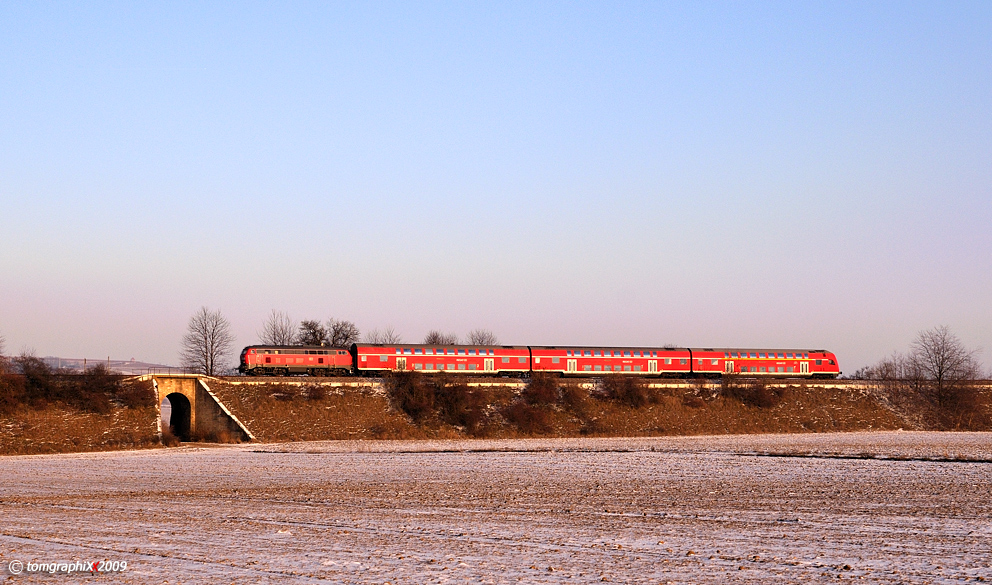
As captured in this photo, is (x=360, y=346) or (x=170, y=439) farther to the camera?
(x=360, y=346)

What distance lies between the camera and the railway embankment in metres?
57.8

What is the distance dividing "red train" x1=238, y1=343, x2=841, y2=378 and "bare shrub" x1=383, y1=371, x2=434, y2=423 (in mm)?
2744

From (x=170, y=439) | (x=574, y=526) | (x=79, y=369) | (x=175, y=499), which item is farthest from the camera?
(x=79, y=369)

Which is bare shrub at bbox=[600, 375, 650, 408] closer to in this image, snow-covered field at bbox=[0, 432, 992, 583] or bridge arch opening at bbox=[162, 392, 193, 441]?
bridge arch opening at bbox=[162, 392, 193, 441]

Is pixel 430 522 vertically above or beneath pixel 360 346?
beneath

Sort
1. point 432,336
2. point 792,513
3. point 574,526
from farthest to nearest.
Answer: point 432,336 → point 792,513 → point 574,526

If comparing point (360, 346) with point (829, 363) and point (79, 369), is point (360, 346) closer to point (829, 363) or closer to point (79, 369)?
point (79, 369)

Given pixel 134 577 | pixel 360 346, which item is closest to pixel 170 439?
pixel 360 346

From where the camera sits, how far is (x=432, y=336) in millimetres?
144125

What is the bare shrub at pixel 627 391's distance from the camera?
234ft

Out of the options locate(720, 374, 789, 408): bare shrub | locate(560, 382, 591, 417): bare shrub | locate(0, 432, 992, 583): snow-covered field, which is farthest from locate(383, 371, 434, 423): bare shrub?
locate(0, 432, 992, 583): snow-covered field

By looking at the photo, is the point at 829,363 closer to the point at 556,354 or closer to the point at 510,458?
the point at 556,354

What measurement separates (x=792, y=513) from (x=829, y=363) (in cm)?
7069

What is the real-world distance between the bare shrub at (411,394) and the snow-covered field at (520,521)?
3145 cm
